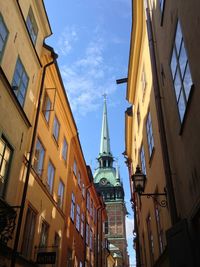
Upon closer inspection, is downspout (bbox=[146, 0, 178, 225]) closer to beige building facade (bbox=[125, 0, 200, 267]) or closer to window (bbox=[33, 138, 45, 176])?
beige building facade (bbox=[125, 0, 200, 267])

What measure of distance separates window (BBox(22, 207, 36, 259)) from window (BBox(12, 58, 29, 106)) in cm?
401

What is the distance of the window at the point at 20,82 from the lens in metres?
10.8

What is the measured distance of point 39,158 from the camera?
13.3 meters

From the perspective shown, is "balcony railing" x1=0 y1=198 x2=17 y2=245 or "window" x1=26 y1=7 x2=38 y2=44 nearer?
"balcony railing" x1=0 y1=198 x2=17 y2=245

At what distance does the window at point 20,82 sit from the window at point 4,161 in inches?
77.1

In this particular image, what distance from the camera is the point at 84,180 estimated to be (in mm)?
24969

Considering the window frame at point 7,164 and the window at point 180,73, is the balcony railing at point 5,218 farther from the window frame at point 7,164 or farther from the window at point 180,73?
the window at point 180,73

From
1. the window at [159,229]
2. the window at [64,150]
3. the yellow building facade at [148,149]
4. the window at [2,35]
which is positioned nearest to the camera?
the window at [2,35]

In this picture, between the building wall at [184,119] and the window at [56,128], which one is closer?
the building wall at [184,119]

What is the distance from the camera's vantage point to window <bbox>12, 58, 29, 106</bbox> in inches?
424

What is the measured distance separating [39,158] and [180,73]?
7.85 metres

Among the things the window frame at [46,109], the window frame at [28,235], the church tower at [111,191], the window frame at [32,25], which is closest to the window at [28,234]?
the window frame at [28,235]

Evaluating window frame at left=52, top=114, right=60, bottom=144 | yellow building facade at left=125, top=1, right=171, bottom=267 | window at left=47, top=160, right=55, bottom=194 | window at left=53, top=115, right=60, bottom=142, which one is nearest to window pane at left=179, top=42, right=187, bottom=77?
yellow building facade at left=125, top=1, right=171, bottom=267

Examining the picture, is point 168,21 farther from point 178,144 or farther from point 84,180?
point 84,180
